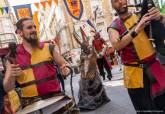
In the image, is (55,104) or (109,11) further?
(109,11)

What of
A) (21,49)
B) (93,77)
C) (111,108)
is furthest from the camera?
(93,77)

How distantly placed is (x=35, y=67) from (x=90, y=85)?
526 cm

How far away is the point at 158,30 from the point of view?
14.0 ft

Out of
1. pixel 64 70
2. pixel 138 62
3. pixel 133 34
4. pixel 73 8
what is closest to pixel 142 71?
pixel 138 62

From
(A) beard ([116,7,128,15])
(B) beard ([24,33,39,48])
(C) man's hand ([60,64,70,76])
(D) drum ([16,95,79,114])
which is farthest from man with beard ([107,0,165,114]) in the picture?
(B) beard ([24,33,39,48])

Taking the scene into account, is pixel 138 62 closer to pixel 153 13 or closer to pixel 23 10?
pixel 153 13

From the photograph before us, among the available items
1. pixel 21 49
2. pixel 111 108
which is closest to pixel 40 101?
pixel 21 49

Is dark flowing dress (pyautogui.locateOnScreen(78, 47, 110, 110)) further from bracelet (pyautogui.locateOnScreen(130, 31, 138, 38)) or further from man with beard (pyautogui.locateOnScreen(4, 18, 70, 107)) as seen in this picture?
bracelet (pyautogui.locateOnScreen(130, 31, 138, 38))

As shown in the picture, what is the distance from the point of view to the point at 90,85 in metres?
9.88

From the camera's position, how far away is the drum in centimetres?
418

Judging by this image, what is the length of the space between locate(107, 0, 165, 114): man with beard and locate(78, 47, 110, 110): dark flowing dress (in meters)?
5.08

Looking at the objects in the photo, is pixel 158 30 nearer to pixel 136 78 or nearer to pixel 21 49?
pixel 136 78

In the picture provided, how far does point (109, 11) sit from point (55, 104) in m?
53.5

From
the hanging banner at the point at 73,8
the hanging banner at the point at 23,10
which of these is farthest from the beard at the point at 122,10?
the hanging banner at the point at 23,10
